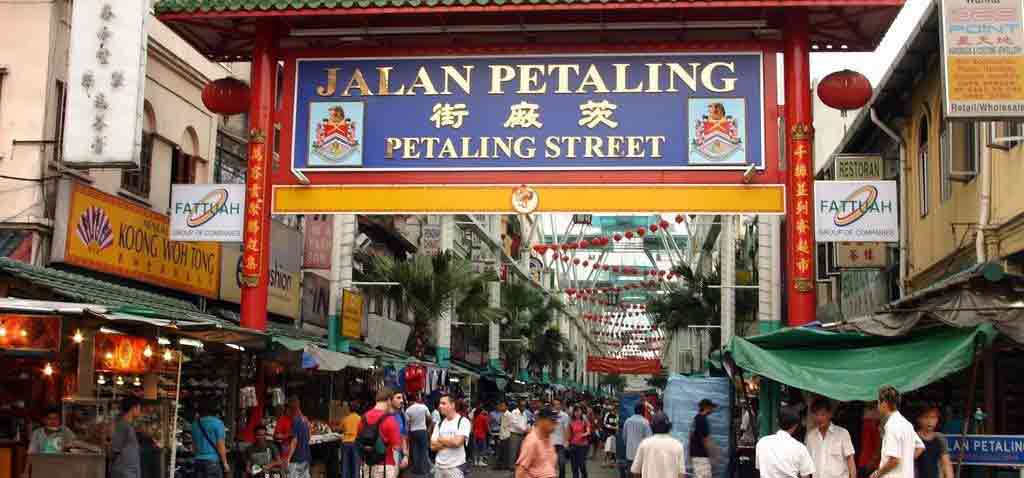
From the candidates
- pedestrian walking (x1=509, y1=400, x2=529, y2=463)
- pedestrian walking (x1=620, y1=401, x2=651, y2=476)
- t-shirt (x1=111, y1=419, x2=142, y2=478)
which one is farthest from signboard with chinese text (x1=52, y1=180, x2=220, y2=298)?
pedestrian walking (x1=620, y1=401, x2=651, y2=476)

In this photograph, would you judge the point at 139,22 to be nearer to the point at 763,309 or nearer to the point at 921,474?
the point at 921,474

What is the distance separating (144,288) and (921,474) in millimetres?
16455

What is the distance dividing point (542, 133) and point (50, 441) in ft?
27.6

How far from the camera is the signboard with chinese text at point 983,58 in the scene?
1562 cm

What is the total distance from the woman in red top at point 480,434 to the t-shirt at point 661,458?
69.5 feet

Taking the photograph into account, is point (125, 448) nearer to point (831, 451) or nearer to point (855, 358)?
point (831, 451)

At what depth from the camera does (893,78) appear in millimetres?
24484

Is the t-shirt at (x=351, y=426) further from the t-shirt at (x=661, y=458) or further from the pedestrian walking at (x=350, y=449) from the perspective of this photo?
the t-shirt at (x=661, y=458)

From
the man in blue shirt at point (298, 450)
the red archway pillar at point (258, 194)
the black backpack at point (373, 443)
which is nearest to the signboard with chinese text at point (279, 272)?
the red archway pillar at point (258, 194)

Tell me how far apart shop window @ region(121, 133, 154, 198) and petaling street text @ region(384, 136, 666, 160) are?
717cm

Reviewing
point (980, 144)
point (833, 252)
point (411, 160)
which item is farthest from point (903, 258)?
point (411, 160)

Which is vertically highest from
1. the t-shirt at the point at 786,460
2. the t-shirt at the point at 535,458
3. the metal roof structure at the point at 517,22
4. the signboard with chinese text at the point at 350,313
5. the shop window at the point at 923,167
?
the metal roof structure at the point at 517,22

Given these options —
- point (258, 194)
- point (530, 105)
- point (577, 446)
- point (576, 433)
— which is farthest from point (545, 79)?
point (577, 446)

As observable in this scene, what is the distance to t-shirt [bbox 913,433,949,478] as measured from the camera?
36.3 feet
